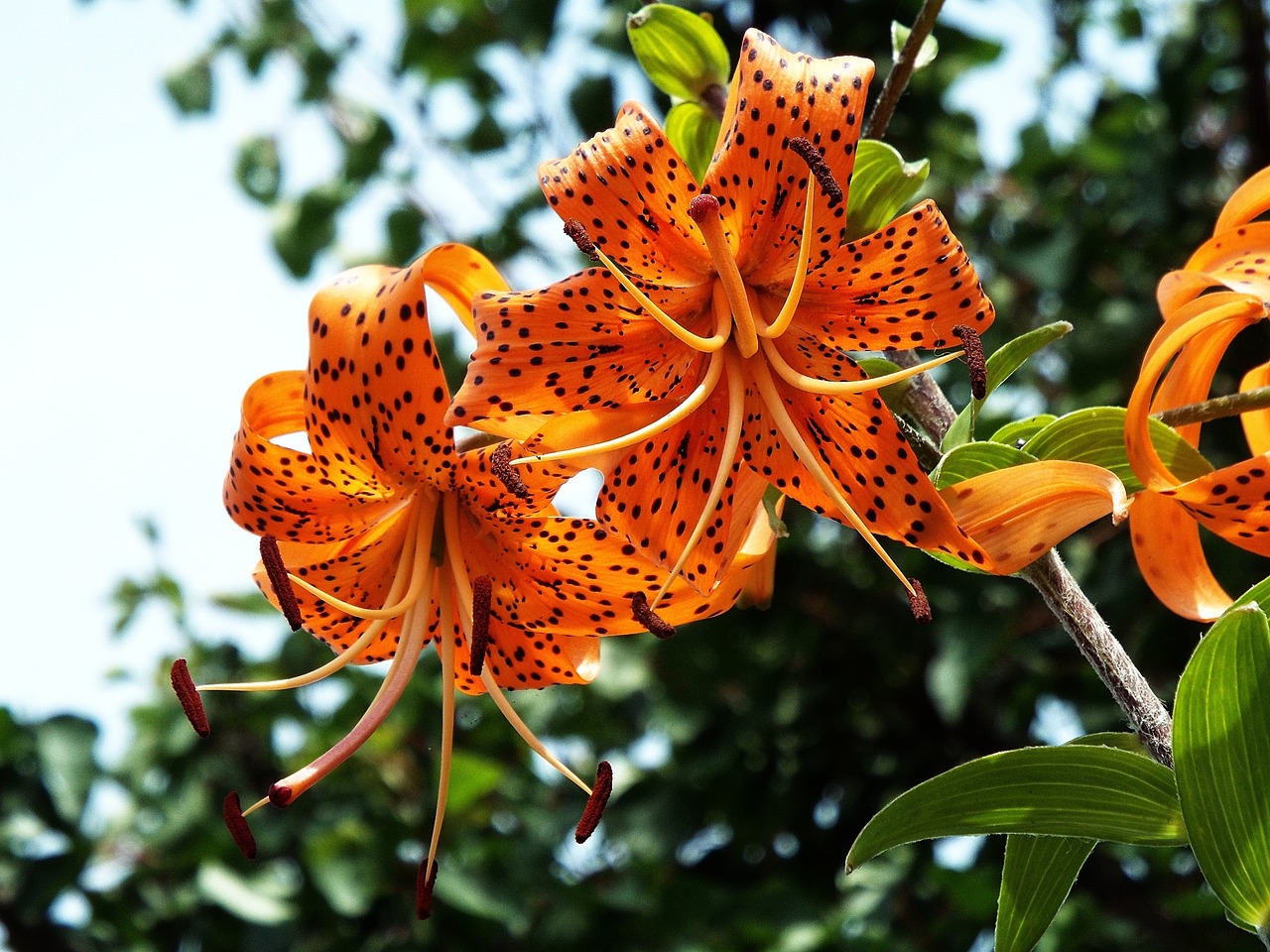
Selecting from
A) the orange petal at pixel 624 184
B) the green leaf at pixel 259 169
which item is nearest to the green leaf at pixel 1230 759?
the orange petal at pixel 624 184

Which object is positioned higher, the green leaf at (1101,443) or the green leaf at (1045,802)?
the green leaf at (1101,443)

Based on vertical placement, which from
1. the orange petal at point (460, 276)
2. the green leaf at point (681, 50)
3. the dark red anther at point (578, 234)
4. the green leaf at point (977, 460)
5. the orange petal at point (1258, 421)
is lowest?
the orange petal at point (1258, 421)

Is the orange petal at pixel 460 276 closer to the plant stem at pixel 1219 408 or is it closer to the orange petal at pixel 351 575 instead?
the orange petal at pixel 351 575

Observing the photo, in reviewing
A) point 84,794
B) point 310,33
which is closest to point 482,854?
point 84,794

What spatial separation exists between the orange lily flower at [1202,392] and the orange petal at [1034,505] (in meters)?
0.06

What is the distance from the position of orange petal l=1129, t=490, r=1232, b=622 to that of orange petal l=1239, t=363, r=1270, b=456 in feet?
0.42

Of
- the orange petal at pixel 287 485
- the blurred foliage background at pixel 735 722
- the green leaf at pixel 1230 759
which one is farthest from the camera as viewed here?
the blurred foliage background at pixel 735 722

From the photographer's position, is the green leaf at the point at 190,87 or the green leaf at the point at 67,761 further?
the green leaf at the point at 190,87

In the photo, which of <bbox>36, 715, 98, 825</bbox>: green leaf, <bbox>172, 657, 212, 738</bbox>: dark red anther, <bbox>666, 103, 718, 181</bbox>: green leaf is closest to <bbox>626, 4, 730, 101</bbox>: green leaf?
<bbox>666, 103, 718, 181</bbox>: green leaf

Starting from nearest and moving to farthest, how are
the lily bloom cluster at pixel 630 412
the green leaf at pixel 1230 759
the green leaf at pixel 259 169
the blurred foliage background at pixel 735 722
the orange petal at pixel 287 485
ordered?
the green leaf at pixel 1230 759 < the lily bloom cluster at pixel 630 412 < the orange petal at pixel 287 485 < the blurred foliage background at pixel 735 722 < the green leaf at pixel 259 169

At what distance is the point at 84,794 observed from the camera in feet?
7.83

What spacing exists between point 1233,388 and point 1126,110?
74 cm

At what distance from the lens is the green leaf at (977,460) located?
0.92 m

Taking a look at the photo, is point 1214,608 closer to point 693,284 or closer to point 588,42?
point 693,284
